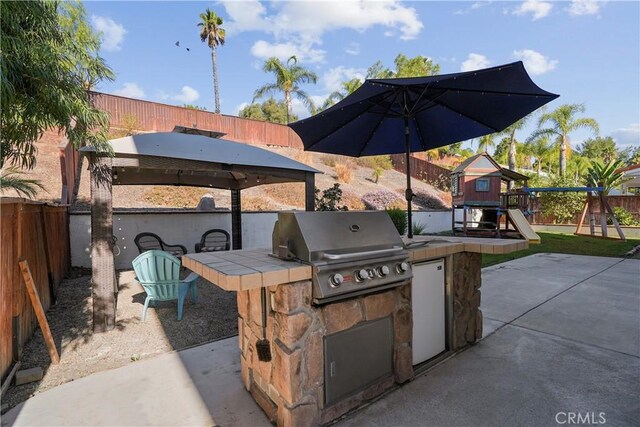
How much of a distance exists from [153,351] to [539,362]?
3.57 m

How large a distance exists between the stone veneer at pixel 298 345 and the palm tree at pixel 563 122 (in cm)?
2169

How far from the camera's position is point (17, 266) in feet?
9.26

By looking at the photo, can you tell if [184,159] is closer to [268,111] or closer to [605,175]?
[605,175]

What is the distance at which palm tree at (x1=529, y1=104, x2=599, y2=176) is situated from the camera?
1781 cm

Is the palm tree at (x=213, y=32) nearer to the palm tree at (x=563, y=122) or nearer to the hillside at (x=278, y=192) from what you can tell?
the hillside at (x=278, y=192)

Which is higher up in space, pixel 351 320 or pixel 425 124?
pixel 425 124

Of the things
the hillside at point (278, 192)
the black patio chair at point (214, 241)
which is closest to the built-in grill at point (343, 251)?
the black patio chair at point (214, 241)

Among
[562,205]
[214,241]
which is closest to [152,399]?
[214,241]

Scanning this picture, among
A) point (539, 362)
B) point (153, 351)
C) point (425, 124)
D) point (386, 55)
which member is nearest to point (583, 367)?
point (539, 362)

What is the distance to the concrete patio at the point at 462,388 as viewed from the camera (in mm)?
1993

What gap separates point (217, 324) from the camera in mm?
3730

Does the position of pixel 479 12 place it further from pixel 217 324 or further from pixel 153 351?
pixel 153 351

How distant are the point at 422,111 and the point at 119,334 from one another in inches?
161

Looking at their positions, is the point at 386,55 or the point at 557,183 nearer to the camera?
the point at 557,183
